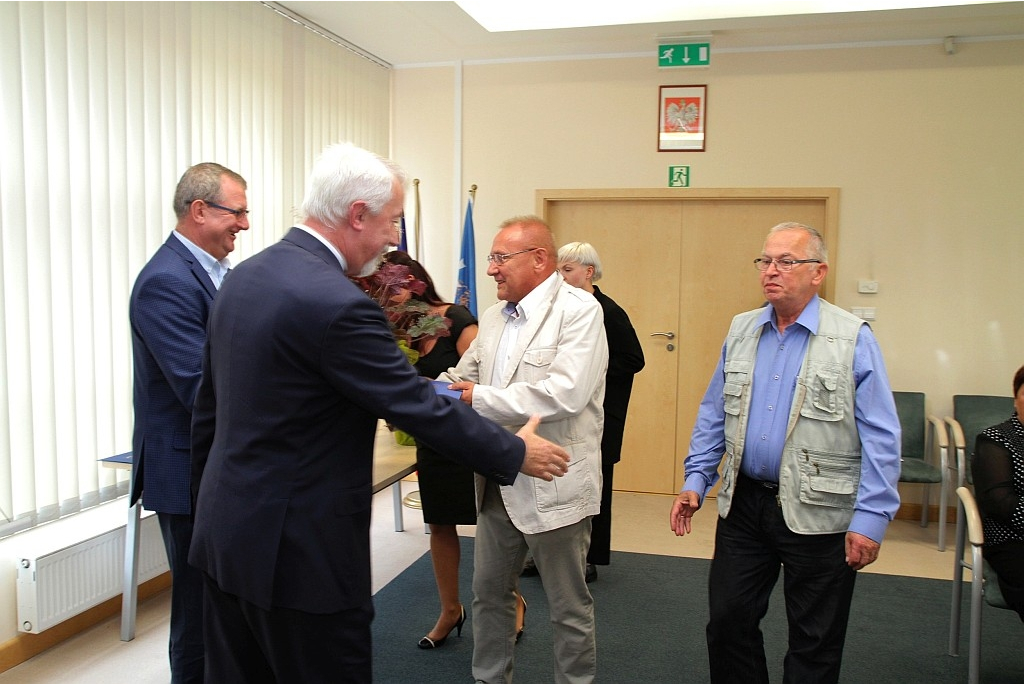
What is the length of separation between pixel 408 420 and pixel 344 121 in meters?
4.69

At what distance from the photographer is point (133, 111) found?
12.7 ft

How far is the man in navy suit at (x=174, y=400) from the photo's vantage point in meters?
2.32

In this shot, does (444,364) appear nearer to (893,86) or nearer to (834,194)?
(834,194)

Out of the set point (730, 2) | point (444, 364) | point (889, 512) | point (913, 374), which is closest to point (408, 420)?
point (889, 512)

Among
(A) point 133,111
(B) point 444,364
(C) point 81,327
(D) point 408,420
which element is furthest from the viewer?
(A) point 133,111

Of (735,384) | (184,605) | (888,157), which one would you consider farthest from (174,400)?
(888,157)

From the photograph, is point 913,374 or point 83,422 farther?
point 913,374

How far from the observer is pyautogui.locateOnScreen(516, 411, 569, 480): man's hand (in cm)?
188

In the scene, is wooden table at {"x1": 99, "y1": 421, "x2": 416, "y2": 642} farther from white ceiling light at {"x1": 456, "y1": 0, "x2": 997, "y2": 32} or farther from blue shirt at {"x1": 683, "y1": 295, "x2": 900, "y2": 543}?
white ceiling light at {"x1": 456, "y1": 0, "x2": 997, "y2": 32}

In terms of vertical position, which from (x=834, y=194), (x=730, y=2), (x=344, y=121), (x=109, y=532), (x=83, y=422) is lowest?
(x=109, y=532)

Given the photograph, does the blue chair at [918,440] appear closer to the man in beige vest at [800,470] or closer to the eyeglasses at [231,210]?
the man in beige vest at [800,470]

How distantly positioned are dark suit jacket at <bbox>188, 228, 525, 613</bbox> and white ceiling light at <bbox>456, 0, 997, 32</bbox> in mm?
4070

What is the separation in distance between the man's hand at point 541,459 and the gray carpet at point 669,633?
5.00 feet

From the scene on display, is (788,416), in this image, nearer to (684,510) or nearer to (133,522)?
(684,510)
